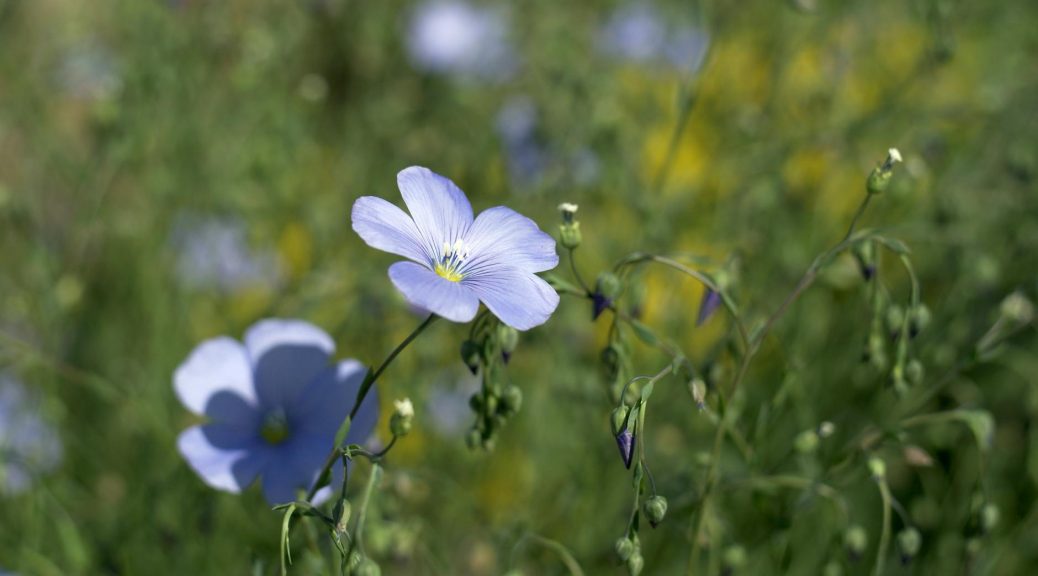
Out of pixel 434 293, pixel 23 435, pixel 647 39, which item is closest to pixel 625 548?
pixel 434 293

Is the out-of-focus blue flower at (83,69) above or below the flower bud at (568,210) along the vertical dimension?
below

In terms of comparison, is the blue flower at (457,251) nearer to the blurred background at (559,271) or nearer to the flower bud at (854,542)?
the blurred background at (559,271)

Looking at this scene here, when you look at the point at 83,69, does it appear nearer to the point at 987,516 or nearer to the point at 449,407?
the point at 449,407

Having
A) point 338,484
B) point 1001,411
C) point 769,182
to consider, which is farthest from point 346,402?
point 1001,411

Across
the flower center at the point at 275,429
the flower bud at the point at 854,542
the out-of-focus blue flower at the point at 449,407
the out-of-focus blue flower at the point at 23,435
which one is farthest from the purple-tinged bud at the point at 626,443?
the out-of-focus blue flower at the point at 23,435

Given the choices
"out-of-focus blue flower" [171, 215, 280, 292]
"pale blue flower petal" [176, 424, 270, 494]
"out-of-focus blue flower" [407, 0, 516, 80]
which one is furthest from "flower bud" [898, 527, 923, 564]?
"out-of-focus blue flower" [407, 0, 516, 80]

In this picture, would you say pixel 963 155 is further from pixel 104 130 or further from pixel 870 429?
pixel 104 130

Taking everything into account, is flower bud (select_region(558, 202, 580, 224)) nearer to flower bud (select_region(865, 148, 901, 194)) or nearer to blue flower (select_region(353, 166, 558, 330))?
blue flower (select_region(353, 166, 558, 330))
